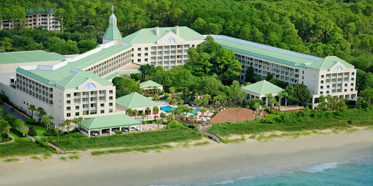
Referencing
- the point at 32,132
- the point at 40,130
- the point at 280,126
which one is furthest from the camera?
the point at 280,126

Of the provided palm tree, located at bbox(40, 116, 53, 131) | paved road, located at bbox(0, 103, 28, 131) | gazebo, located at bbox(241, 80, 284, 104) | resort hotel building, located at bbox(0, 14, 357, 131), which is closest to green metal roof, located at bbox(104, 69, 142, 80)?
resort hotel building, located at bbox(0, 14, 357, 131)

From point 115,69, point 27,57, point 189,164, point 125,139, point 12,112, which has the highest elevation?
point 27,57

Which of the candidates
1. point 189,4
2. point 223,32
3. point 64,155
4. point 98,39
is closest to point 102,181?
point 64,155

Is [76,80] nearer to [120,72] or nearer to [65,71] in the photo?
[65,71]

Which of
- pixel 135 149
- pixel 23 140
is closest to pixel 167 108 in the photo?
pixel 135 149

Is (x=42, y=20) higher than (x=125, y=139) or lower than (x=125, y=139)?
higher
